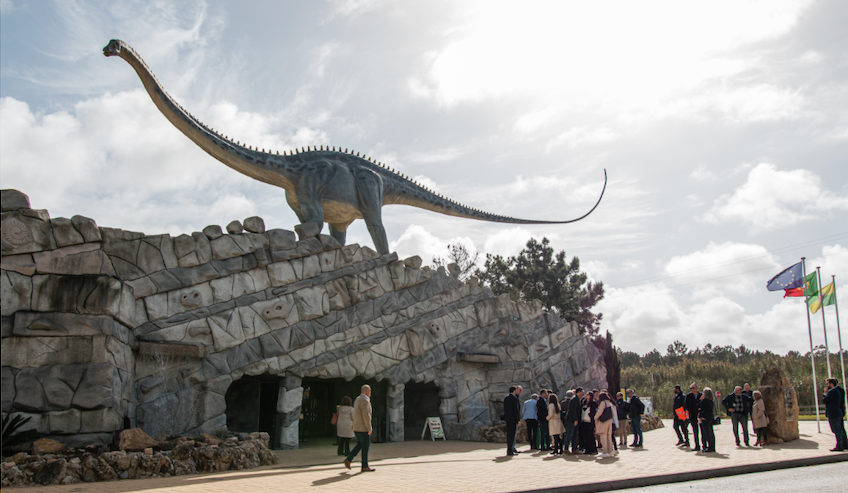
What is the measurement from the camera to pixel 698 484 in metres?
8.55

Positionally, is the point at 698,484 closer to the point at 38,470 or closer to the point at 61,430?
the point at 38,470

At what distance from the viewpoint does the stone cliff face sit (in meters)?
10.4

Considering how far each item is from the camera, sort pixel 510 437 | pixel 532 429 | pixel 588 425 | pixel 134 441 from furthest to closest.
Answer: pixel 532 429 < pixel 588 425 < pixel 510 437 < pixel 134 441

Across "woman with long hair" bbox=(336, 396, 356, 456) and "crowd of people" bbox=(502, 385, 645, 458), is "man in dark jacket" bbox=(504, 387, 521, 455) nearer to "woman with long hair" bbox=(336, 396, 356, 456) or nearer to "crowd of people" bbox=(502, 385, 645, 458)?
"crowd of people" bbox=(502, 385, 645, 458)

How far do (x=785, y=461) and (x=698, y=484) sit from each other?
307 centimetres

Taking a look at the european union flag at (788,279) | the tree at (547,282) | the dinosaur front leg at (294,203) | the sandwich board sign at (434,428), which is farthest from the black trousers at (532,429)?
the tree at (547,282)

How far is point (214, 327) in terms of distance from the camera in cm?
1318

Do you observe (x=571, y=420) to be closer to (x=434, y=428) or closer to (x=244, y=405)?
(x=434, y=428)

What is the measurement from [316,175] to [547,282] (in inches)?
876

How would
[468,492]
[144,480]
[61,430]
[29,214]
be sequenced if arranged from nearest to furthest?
[468,492], [144,480], [61,430], [29,214]

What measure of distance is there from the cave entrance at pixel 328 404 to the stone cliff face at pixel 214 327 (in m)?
0.71

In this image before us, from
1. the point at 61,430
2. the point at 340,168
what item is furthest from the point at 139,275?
the point at 340,168

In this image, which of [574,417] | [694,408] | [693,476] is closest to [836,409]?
[694,408]

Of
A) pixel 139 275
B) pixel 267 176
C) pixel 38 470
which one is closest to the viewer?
pixel 38 470
